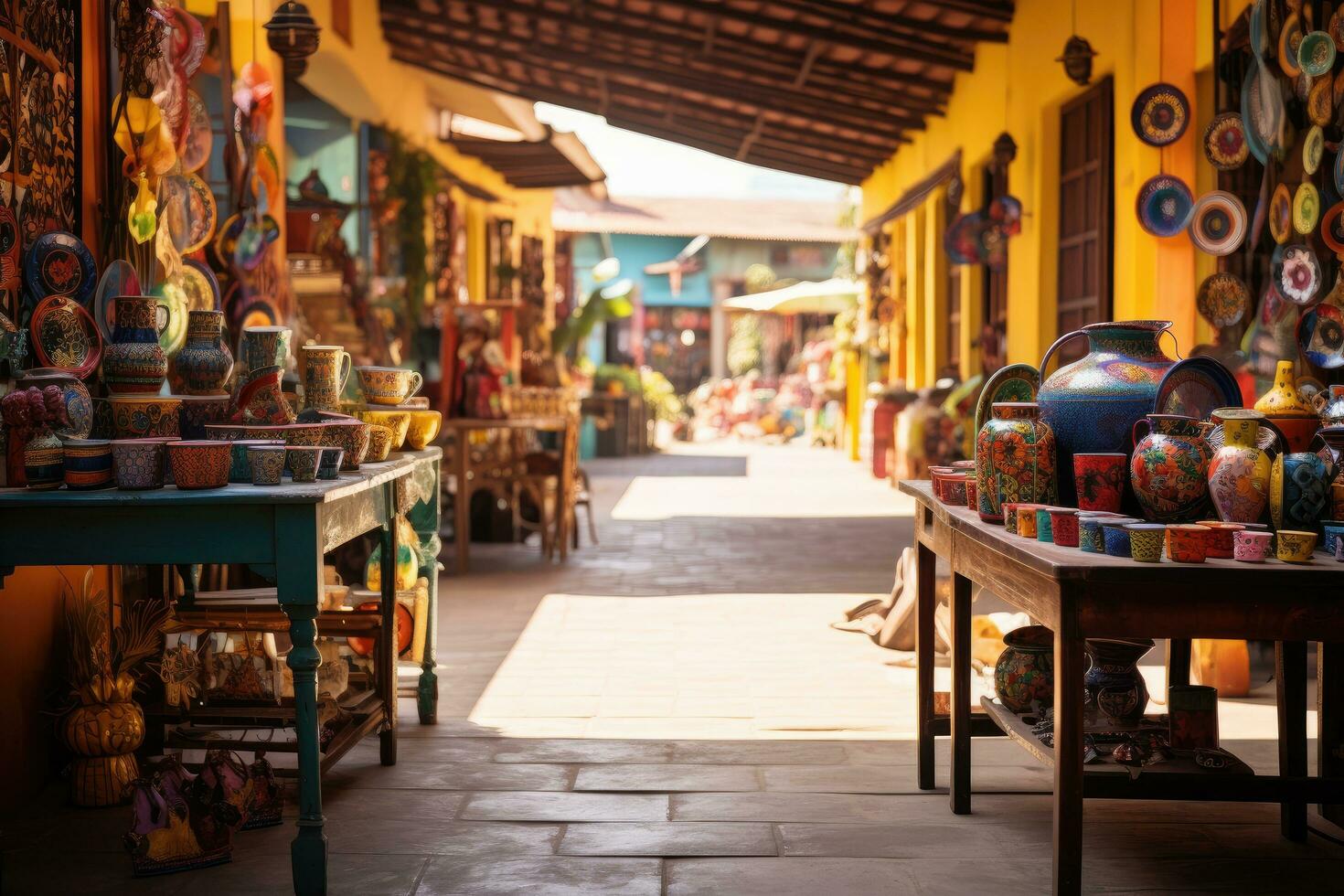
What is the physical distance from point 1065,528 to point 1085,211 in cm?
606

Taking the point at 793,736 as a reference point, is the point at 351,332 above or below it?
above

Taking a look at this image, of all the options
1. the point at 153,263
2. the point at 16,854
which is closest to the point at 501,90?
the point at 153,263

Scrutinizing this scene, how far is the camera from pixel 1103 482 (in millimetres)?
2881

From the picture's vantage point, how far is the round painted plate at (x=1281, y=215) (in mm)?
5125

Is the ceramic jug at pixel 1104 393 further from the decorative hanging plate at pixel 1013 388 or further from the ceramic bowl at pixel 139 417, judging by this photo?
the ceramic bowl at pixel 139 417

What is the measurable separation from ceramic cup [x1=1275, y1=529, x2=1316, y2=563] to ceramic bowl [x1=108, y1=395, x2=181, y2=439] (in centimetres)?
252

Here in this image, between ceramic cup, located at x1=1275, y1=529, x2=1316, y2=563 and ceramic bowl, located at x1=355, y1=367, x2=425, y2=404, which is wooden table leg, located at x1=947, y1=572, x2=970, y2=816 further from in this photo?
ceramic bowl, located at x1=355, y1=367, x2=425, y2=404

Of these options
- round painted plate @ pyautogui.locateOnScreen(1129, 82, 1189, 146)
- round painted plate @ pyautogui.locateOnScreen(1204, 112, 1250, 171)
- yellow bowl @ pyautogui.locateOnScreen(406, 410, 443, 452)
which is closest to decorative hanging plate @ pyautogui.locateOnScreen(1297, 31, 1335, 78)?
round painted plate @ pyautogui.locateOnScreen(1204, 112, 1250, 171)

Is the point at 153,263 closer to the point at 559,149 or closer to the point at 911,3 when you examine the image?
the point at 911,3

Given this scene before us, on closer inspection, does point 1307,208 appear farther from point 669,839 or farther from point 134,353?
point 134,353

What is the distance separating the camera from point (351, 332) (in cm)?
968

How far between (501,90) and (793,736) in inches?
386

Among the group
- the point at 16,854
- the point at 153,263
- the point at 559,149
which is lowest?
the point at 16,854

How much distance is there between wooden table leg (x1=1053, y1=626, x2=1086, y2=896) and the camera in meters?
2.63
